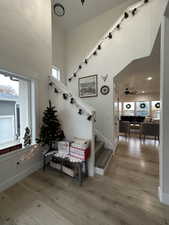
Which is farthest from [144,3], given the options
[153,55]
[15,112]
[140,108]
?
[140,108]

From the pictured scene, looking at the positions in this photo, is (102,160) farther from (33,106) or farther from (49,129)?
(33,106)

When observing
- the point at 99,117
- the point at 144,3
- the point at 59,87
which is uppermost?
the point at 144,3

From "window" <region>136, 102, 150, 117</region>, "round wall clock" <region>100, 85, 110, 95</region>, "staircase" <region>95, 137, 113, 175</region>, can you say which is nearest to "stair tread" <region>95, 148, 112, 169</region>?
"staircase" <region>95, 137, 113, 175</region>

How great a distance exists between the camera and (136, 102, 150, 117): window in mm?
8352

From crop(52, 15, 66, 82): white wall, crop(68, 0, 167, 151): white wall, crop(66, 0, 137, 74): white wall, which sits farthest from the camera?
crop(52, 15, 66, 82): white wall

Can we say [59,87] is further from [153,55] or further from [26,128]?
[153,55]

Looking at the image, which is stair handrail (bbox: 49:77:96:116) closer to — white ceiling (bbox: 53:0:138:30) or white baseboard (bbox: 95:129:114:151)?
white baseboard (bbox: 95:129:114:151)

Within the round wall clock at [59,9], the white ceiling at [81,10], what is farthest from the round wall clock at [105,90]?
the round wall clock at [59,9]

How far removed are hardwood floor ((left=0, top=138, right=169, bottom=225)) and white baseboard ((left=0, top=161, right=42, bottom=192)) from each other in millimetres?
88

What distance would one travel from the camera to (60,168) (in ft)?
7.62

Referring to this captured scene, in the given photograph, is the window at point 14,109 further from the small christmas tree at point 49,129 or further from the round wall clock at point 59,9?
the round wall clock at point 59,9

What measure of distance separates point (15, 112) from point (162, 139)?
2860 millimetres

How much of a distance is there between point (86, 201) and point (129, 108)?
849cm

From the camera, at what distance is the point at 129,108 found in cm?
902
